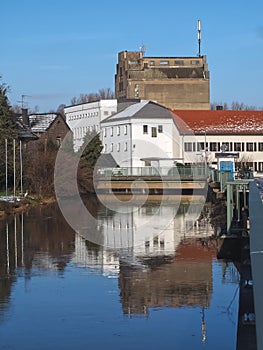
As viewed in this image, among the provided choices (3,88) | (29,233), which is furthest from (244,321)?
(3,88)

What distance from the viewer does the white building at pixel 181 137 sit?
2611 inches

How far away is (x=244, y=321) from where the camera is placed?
510 inches

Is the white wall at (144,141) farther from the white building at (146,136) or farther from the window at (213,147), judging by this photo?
the window at (213,147)

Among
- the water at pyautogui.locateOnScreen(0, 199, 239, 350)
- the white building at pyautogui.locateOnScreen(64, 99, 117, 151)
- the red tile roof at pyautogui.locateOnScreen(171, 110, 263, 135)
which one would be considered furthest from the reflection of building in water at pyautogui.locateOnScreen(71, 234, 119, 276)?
the white building at pyautogui.locateOnScreen(64, 99, 117, 151)

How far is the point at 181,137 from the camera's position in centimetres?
6675

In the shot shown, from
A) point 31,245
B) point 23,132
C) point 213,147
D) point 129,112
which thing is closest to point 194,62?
point 129,112

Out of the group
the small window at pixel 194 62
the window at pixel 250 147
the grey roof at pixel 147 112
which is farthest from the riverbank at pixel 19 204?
the small window at pixel 194 62

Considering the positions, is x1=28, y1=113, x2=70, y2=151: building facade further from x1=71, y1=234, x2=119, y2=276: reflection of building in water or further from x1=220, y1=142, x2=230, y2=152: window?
x1=71, y1=234, x2=119, y2=276: reflection of building in water

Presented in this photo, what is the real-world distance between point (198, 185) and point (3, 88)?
17.1m

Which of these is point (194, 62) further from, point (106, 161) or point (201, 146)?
point (106, 161)

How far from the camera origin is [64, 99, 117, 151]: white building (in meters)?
80.7

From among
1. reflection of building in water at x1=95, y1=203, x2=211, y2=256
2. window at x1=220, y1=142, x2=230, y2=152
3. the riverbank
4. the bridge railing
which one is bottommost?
reflection of building in water at x1=95, y1=203, x2=211, y2=256

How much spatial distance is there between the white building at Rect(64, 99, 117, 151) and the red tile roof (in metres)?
11.0

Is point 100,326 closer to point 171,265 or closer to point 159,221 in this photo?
point 171,265
